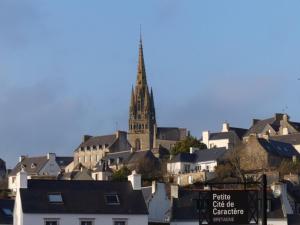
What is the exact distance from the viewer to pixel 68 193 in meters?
65.2

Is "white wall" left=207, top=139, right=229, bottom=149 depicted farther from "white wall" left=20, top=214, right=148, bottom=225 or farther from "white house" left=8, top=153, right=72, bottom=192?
"white wall" left=20, top=214, right=148, bottom=225

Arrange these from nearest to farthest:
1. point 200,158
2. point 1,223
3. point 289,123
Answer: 1. point 1,223
2. point 200,158
3. point 289,123

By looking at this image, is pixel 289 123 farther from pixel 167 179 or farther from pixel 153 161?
pixel 167 179

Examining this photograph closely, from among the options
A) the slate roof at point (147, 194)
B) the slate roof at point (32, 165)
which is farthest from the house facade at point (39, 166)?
the slate roof at point (147, 194)

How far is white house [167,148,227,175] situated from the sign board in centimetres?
9040

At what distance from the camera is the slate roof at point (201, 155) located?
133500 mm

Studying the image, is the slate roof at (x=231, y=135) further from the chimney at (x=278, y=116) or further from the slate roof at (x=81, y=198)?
the slate roof at (x=81, y=198)

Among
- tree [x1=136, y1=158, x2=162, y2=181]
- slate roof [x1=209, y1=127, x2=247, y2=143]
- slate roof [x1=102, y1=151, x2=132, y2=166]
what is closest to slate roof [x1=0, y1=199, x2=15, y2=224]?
tree [x1=136, y1=158, x2=162, y2=181]

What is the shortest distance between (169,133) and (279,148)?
7282cm

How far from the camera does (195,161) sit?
442 feet

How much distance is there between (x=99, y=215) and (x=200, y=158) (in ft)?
235

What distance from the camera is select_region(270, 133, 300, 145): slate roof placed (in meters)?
133

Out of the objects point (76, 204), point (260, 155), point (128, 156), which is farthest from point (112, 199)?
point (128, 156)

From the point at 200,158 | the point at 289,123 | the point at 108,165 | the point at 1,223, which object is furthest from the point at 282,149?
the point at 1,223
